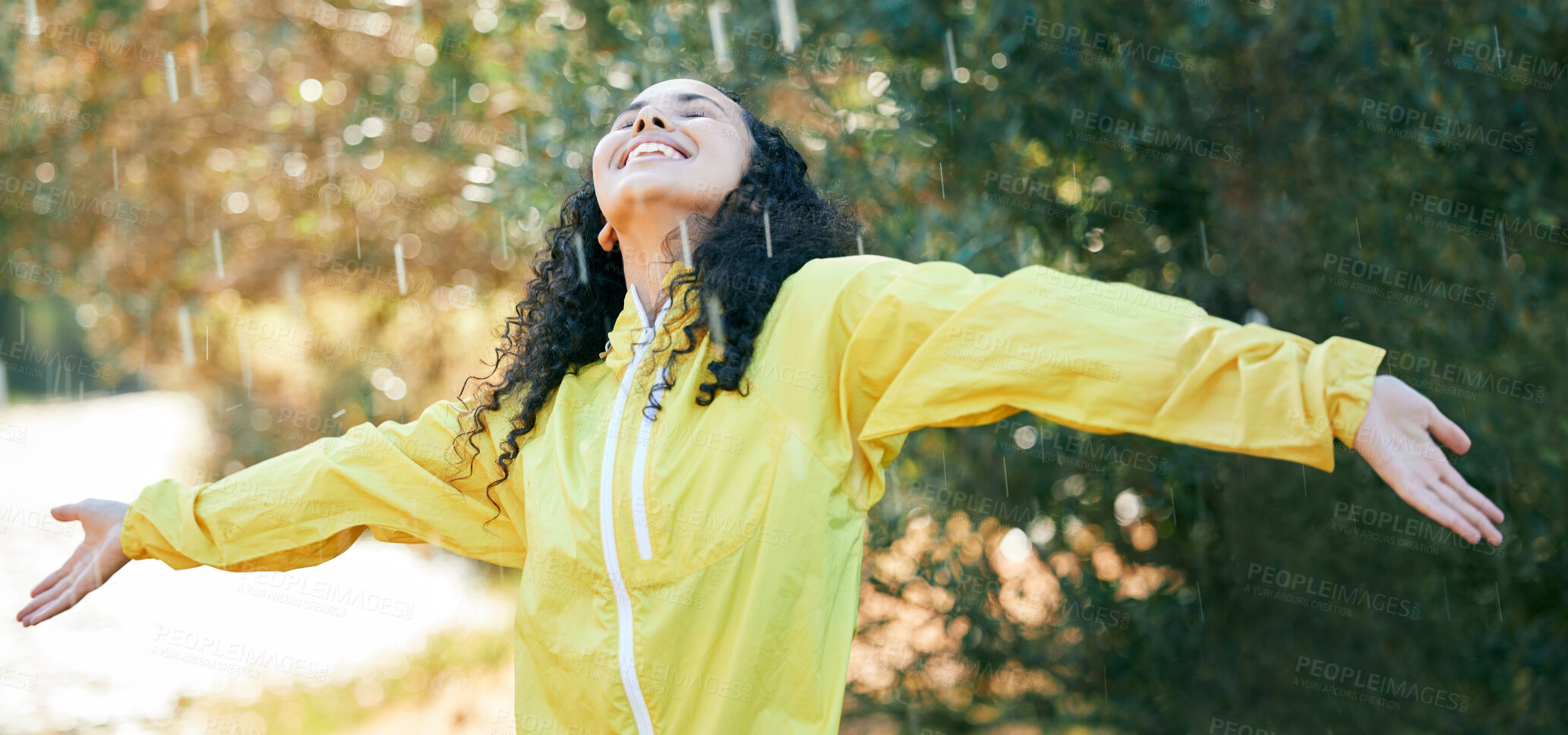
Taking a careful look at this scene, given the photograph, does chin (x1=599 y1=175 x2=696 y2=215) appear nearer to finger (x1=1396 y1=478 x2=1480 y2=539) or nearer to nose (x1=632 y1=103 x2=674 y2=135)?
nose (x1=632 y1=103 x2=674 y2=135)

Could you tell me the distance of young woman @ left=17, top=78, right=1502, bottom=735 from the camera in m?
1.46

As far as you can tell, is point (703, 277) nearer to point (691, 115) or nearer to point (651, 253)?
point (651, 253)

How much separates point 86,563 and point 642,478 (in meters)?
1.24

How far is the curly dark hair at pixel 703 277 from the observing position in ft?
6.29

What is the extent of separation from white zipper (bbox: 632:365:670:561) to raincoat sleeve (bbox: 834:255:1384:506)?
0.32m

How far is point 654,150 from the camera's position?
2.12 m

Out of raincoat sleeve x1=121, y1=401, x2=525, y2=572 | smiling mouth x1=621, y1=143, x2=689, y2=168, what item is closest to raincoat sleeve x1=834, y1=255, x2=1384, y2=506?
smiling mouth x1=621, y1=143, x2=689, y2=168

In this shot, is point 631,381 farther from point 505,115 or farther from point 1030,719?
point 505,115

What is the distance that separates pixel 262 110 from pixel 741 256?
Answer: 5226 mm

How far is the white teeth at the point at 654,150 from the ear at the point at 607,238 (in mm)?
195

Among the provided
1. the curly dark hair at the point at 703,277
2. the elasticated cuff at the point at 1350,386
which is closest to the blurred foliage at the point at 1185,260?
the curly dark hair at the point at 703,277

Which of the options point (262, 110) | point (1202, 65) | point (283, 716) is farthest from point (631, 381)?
point (262, 110)

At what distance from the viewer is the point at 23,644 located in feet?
20.2

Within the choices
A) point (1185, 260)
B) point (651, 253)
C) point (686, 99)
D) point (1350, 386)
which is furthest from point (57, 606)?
point (1185, 260)
